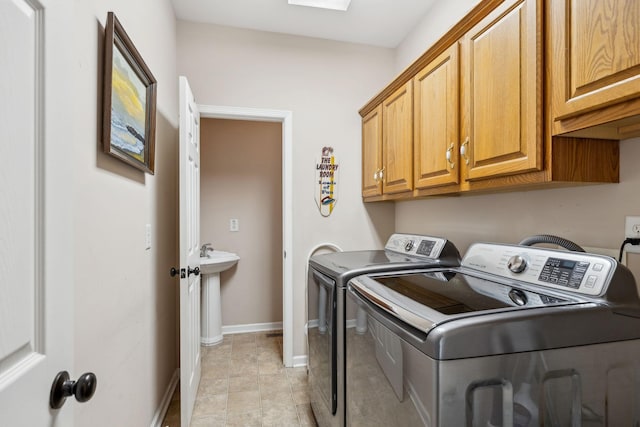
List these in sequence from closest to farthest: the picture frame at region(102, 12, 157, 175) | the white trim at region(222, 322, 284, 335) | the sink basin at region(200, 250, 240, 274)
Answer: the picture frame at region(102, 12, 157, 175), the sink basin at region(200, 250, 240, 274), the white trim at region(222, 322, 284, 335)

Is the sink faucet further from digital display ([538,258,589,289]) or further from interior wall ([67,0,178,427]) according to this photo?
A: digital display ([538,258,589,289])

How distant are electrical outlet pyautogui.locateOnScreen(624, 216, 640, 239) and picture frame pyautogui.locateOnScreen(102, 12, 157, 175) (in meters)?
1.80

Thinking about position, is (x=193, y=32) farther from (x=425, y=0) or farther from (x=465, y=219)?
(x=465, y=219)

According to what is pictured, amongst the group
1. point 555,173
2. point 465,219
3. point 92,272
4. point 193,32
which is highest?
point 193,32

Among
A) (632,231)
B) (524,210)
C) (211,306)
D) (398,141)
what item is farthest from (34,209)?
(211,306)

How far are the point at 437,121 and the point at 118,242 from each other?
158 centimetres

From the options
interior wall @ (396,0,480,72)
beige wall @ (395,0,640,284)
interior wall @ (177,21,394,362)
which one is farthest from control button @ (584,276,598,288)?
interior wall @ (177,21,394,362)

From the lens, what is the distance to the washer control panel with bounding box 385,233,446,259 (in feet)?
5.73

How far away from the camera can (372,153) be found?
2.49 metres

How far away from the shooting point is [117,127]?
1206 mm

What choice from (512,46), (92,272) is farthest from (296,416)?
(512,46)

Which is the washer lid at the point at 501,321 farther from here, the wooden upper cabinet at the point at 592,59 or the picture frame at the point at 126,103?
the picture frame at the point at 126,103

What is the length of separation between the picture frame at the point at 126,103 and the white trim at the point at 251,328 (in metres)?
2.20

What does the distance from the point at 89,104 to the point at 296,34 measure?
1969 millimetres
